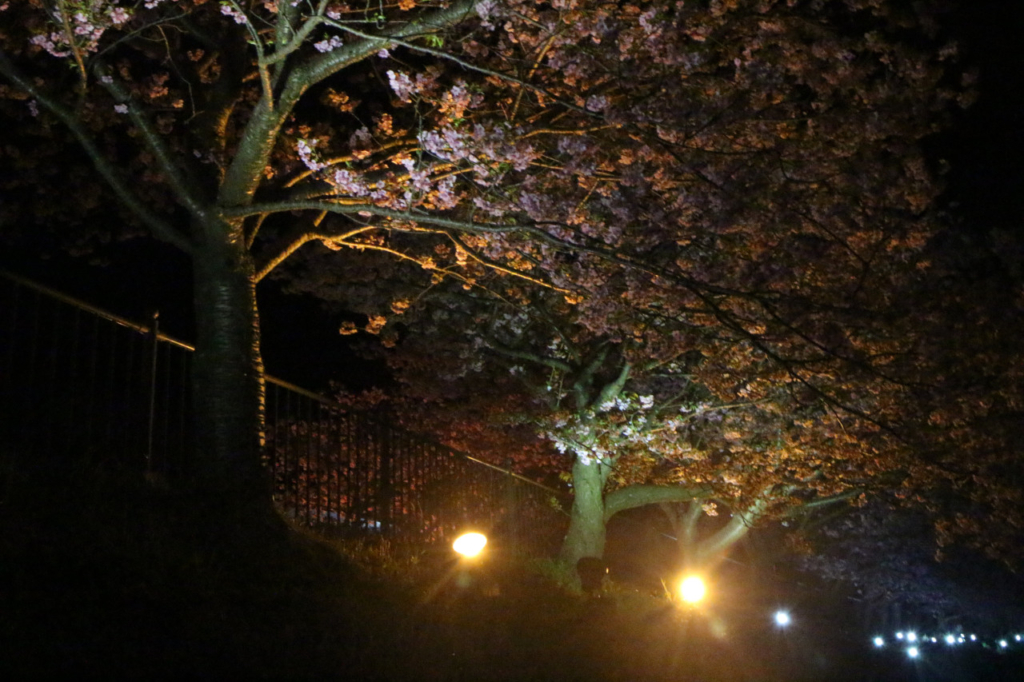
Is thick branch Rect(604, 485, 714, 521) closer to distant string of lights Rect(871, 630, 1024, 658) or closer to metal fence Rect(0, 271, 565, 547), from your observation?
metal fence Rect(0, 271, 565, 547)

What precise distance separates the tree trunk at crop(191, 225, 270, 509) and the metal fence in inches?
13.4

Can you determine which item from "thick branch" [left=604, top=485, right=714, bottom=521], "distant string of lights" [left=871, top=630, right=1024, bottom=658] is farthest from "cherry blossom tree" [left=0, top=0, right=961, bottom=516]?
"distant string of lights" [left=871, top=630, right=1024, bottom=658]

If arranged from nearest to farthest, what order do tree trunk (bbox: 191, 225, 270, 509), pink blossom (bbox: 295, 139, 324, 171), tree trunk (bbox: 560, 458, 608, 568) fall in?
tree trunk (bbox: 191, 225, 270, 509) < pink blossom (bbox: 295, 139, 324, 171) < tree trunk (bbox: 560, 458, 608, 568)

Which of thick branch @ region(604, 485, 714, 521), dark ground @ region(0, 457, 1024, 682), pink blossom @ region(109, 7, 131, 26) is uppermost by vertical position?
pink blossom @ region(109, 7, 131, 26)

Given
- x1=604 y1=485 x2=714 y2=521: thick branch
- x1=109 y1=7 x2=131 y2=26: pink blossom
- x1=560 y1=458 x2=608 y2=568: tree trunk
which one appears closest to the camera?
x1=109 y1=7 x2=131 y2=26: pink blossom

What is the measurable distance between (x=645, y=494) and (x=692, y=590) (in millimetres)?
6589

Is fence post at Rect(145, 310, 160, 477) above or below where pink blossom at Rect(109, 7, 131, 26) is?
below

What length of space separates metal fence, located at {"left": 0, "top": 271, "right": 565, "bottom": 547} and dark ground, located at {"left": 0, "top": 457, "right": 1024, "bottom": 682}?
28.1 inches

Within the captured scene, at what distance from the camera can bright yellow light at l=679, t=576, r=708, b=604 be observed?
12.7 meters

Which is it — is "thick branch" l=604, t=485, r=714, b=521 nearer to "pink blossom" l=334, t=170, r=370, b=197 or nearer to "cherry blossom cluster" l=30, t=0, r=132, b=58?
"pink blossom" l=334, t=170, r=370, b=197

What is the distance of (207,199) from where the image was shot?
370 inches

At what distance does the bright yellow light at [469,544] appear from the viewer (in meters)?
8.33

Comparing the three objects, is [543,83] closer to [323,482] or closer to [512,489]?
[323,482]

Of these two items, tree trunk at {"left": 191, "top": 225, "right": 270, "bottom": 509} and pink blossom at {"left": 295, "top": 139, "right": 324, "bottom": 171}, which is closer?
tree trunk at {"left": 191, "top": 225, "right": 270, "bottom": 509}
